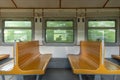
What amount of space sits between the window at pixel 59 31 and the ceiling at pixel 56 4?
50 cm

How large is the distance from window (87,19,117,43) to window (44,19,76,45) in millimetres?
549

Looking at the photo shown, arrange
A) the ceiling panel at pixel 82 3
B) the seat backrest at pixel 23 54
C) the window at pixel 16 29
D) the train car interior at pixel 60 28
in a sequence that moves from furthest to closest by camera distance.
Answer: the window at pixel 16 29 → the train car interior at pixel 60 28 → the ceiling panel at pixel 82 3 → the seat backrest at pixel 23 54

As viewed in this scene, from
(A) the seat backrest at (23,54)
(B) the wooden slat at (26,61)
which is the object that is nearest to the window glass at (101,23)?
(B) the wooden slat at (26,61)

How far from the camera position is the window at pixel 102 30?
6.42 m

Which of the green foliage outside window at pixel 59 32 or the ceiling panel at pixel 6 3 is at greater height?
the ceiling panel at pixel 6 3

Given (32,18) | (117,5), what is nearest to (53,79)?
(32,18)

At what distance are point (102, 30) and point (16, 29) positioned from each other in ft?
9.12

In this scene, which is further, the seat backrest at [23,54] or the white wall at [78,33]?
the white wall at [78,33]

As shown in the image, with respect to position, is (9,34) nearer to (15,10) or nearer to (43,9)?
(15,10)

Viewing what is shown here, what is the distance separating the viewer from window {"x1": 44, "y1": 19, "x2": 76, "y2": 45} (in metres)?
6.46

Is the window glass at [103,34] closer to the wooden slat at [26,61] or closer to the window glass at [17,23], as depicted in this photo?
the window glass at [17,23]

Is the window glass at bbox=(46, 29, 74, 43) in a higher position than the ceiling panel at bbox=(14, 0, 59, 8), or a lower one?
lower

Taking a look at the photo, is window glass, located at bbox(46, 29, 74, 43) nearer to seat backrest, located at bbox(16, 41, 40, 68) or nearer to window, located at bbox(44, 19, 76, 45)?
window, located at bbox(44, 19, 76, 45)

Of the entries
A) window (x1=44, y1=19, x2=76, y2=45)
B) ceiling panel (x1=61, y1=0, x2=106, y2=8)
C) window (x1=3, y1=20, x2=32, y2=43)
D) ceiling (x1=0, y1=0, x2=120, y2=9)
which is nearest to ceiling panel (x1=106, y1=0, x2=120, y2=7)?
ceiling (x1=0, y1=0, x2=120, y2=9)
